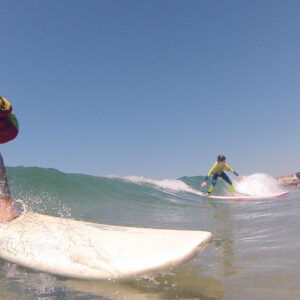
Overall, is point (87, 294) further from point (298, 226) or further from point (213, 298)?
point (298, 226)

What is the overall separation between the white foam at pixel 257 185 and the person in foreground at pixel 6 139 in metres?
13.7

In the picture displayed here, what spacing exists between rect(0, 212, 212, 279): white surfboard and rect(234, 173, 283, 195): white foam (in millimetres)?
13789

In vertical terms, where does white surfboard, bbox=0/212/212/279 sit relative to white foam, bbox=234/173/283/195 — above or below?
below

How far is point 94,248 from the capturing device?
181cm

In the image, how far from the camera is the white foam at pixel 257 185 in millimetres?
14812

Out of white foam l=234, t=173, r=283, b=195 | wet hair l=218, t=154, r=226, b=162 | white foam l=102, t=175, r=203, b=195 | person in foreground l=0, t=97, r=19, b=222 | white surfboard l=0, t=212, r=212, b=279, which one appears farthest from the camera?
white foam l=234, t=173, r=283, b=195

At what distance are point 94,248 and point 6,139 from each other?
1.95 m

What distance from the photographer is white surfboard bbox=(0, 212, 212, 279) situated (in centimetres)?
153

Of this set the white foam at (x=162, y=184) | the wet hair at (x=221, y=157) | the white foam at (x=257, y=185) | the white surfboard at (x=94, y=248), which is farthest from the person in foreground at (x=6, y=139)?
the white foam at (x=257, y=185)

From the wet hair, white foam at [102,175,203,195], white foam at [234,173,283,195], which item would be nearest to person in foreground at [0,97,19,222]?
the wet hair

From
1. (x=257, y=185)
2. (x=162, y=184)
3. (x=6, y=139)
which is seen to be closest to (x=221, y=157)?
(x=162, y=184)

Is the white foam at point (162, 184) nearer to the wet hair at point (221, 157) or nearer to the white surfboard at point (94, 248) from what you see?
the wet hair at point (221, 157)

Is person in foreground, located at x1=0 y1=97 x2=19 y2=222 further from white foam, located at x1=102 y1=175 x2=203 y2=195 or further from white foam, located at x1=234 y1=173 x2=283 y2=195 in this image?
white foam, located at x1=234 y1=173 x2=283 y2=195

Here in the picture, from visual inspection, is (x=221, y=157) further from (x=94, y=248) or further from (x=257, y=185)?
(x=94, y=248)
